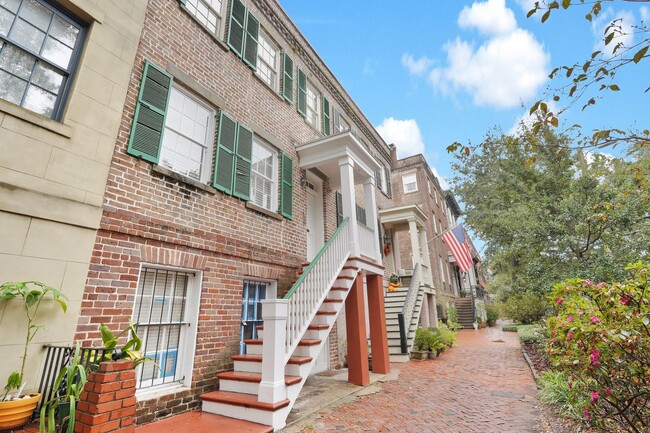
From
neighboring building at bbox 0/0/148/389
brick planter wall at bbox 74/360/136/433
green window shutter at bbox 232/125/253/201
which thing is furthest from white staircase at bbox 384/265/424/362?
neighboring building at bbox 0/0/148/389

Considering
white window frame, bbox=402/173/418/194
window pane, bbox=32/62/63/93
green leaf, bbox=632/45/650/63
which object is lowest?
green leaf, bbox=632/45/650/63

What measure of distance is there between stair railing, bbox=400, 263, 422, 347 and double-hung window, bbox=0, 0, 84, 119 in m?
9.75

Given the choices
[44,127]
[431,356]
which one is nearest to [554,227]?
[431,356]

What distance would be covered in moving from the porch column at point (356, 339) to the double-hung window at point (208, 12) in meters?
6.43

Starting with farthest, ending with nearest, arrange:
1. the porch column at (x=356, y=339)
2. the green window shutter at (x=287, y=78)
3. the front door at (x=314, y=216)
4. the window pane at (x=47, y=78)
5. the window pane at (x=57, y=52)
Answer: the front door at (x=314, y=216), the green window shutter at (x=287, y=78), the porch column at (x=356, y=339), the window pane at (x=57, y=52), the window pane at (x=47, y=78)

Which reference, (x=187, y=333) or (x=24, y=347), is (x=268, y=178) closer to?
(x=187, y=333)

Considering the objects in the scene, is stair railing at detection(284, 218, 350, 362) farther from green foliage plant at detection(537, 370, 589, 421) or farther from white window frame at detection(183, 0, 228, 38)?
white window frame at detection(183, 0, 228, 38)

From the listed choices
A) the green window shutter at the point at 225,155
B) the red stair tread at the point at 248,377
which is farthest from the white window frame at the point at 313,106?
the red stair tread at the point at 248,377

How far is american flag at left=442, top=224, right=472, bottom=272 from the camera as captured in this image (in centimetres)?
1463

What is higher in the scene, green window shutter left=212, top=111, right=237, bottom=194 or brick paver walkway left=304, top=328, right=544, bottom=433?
green window shutter left=212, top=111, right=237, bottom=194

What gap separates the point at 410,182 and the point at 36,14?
19674mm

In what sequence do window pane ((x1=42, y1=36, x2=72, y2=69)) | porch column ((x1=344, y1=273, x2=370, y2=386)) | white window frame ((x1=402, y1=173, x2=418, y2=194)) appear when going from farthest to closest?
white window frame ((x1=402, y1=173, x2=418, y2=194)) → porch column ((x1=344, y1=273, x2=370, y2=386)) → window pane ((x1=42, y1=36, x2=72, y2=69))

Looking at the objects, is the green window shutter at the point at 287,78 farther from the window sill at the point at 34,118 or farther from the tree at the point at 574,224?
the window sill at the point at 34,118

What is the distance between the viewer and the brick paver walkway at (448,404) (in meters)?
4.21
